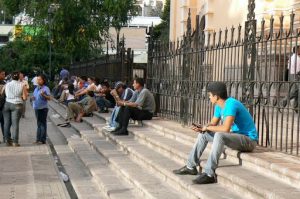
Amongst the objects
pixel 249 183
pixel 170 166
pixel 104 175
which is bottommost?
pixel 104 175

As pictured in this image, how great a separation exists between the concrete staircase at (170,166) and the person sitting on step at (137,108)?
22 cm

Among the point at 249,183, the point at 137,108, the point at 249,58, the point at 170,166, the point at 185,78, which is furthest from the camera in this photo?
the point at 137,108

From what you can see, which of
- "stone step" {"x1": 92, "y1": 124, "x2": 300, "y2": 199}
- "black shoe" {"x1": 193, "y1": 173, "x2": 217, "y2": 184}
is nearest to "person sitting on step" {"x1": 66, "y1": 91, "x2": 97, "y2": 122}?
"stone step" {"x1": 92, "y1": 124, "x2": 300, "y2": 199}

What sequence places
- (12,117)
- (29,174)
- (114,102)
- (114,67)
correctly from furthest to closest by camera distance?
(114,67)
(114,102)
(12,117)
(29,174)

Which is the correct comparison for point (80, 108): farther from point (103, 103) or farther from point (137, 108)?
point (137, 108)

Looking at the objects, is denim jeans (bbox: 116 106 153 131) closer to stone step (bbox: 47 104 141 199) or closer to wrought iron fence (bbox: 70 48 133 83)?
stone step (bbox: 47 104 141 199)

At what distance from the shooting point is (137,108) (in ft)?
43.4

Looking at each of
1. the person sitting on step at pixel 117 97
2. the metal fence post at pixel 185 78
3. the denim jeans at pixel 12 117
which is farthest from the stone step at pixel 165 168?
the denim jeans at pixel 12 117

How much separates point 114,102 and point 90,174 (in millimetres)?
9173

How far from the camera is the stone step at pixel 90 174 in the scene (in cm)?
834

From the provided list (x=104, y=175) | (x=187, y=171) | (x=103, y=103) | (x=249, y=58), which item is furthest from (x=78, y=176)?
(x=103, y=103)

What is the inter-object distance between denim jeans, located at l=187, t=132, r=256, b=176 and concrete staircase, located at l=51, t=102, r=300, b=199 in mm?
135

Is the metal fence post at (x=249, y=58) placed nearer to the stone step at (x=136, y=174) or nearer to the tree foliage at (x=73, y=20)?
the stone step at (x=136, y=174)

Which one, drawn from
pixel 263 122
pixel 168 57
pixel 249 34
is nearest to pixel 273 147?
pixel 263 122
